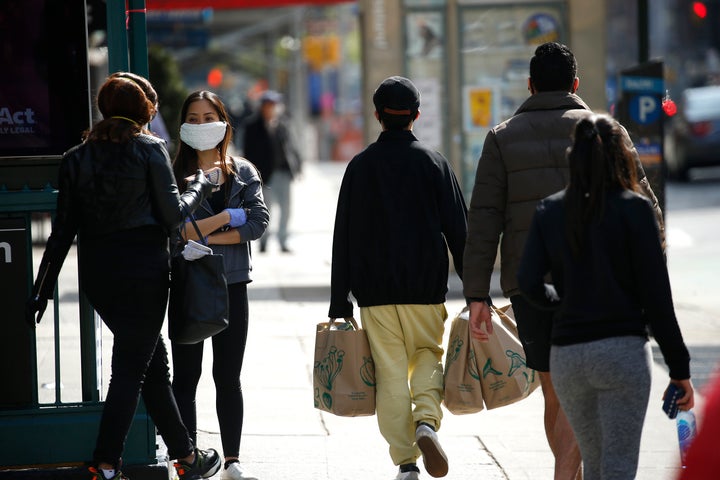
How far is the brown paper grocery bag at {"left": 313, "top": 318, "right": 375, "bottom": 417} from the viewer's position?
543 cm

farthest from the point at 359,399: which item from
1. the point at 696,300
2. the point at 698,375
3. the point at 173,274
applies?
the point at 696,300

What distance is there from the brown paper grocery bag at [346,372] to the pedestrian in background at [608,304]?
1.60m

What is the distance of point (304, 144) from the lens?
45438mm

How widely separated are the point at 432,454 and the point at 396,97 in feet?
5.05

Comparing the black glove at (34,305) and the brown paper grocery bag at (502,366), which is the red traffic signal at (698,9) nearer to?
the brown paper grocery bag at (502,366)

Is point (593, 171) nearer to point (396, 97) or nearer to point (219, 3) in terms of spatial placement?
point (396, 97)

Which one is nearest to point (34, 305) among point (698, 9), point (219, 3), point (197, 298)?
point (197, 298)

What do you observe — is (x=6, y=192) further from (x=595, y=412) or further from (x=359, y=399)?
(x=595, y=412)

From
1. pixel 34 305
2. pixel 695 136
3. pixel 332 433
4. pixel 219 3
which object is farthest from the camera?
pixel 695 136

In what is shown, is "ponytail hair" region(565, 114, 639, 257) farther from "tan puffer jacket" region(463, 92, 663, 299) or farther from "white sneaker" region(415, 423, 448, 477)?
"white sneaker" region(415, 423, 448, 477)

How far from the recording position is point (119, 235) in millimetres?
4867

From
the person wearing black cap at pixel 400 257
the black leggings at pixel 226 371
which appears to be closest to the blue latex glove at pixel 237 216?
the black leggings at pixel 226 371

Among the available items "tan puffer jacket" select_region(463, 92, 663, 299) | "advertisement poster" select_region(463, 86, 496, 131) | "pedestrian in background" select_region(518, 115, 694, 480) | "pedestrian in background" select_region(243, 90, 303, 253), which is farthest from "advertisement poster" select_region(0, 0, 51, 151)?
"pedestrian in background" select_region(243, 90, 303, 253)

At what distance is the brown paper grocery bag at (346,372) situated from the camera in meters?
5.43
